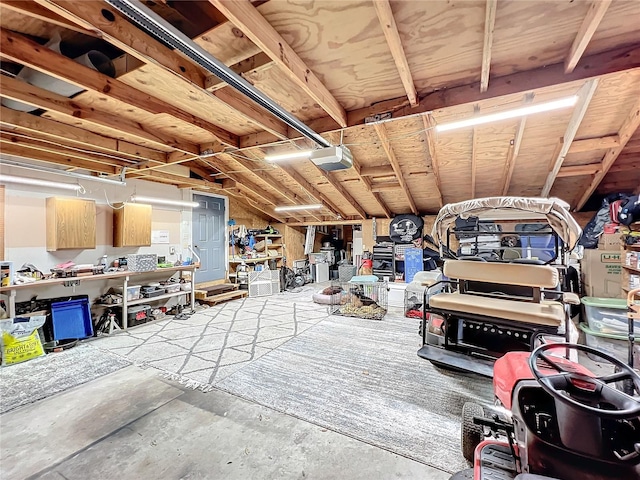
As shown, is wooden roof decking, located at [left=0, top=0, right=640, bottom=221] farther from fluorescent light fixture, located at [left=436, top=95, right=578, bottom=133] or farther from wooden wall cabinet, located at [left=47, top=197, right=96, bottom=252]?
wooden wall cabinet, located at [left=47, top=197, right=96, bottom=252]

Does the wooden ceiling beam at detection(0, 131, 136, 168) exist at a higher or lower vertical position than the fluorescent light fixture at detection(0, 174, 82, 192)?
higher

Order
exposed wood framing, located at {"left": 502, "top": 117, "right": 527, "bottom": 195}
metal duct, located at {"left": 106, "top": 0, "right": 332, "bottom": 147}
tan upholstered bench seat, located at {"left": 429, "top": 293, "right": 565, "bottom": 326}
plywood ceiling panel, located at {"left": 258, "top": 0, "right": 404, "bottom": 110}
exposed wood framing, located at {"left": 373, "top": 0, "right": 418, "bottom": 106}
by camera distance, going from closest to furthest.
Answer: metal duct, located at {"left": 106, "top": 0, "right": 332, "bottom": 147}, exposed wood framing, located at {"left": 373, "top": 0, "right": 418, "bottom": 106}, plywood ceiling panel, located at {"left": 258, "top": 0, "right": 404, "bottom": 110}, tan upholstered bench seat, located at {"left": 429, "top": 293, "right": 565, "bottom": 326}, exposed wood framing, located at {"left": 502, "top": 117, "right": 527, "bottom": 195}

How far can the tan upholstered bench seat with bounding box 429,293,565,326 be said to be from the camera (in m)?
2.60

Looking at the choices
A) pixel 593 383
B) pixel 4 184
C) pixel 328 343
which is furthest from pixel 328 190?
pixel 593 383

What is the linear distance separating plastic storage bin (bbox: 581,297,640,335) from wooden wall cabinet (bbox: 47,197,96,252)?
8020mm

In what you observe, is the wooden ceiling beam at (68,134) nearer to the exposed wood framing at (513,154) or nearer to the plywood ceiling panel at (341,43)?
the plywood ceiling panel at (341,43)

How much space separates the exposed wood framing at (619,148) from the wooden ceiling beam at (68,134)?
6871mm

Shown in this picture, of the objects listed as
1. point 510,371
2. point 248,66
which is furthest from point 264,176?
point 510,371

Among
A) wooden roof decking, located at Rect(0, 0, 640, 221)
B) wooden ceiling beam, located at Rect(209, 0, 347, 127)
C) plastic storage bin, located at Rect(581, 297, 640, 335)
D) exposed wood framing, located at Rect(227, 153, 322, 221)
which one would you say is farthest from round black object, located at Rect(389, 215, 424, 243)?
wooden ceiling beam, located at Rect(209, 0, 347, 127)

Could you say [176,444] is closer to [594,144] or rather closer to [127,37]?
[127,37]

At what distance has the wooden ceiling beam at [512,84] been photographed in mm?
2387

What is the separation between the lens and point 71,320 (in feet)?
14.3

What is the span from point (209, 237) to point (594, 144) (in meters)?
8.06

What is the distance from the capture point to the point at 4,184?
4156 mm
